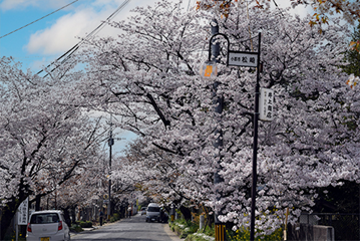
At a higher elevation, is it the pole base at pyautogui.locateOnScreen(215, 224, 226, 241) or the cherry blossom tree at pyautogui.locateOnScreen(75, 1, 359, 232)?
the cherry blossom tree at pyautogui.locateOnScreen(75, 1, 359, 232)

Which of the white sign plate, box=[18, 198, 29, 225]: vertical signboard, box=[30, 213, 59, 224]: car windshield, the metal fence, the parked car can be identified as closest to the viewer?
the white sign plate

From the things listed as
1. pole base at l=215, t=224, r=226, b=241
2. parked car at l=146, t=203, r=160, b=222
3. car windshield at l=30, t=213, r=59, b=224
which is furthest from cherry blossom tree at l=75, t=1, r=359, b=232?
parked car at l=146, t=203, r=160, b=222

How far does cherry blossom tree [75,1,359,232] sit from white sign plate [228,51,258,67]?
1351mm

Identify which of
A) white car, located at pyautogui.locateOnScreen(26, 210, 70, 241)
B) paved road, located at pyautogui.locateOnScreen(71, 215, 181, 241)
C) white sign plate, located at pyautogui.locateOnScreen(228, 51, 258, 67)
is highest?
white sign plate, located at pyautogui.locateOnScreen(228, 51, 258, 67)

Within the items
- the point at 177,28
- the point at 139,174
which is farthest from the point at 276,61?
the point at 139,174

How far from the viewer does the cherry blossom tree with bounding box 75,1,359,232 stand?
14.1 meters

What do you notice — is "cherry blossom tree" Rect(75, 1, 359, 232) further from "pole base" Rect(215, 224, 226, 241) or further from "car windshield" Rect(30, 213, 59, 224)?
"car windshield" Rect(30, 213, 59, 224)

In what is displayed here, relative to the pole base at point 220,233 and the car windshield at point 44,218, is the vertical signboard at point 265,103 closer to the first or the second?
the pole base at point 220,233

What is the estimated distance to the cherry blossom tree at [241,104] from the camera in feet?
46.4

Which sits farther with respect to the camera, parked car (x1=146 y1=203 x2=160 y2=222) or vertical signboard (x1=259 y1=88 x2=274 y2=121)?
Result: parked car (x1=146 y1=203 x2=160 y2=222)

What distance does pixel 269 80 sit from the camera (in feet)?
52.9

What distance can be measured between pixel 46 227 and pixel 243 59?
13.4m

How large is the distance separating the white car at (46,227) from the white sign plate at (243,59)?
42.9 feet

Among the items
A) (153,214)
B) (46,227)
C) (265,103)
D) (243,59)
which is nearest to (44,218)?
(46,227)
